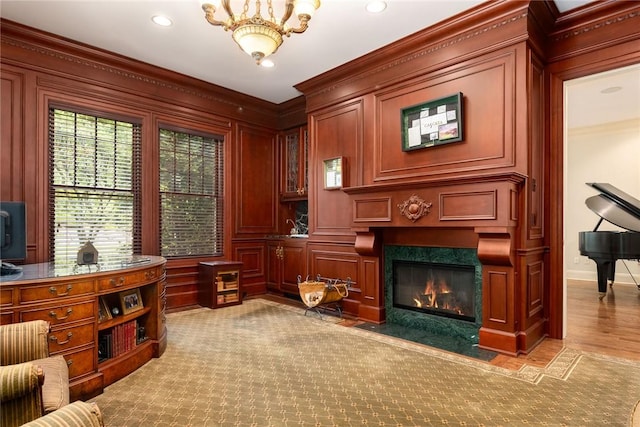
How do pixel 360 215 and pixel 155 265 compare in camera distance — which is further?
pixel 360 215

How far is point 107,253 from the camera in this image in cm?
427

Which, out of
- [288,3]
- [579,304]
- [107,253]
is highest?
[288,3]

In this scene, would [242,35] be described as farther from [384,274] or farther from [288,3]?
[384,274]

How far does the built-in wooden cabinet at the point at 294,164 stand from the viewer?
5789 millimetres

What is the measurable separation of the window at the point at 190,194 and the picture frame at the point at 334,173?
1653 mm

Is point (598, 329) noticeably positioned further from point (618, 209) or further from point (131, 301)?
point (131, 301)

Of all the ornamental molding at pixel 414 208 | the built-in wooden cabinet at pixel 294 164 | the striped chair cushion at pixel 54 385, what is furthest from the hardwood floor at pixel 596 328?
the striped chair cushion at pixel 54 385

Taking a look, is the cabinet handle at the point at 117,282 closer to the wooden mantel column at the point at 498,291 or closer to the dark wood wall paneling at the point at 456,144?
the dark wood wall paneling at the point at 456,144

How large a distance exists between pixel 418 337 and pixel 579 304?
2.96 m

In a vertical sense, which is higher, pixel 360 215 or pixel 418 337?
pixel 360 215

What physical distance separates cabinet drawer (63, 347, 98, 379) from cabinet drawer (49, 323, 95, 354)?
2.2 inches

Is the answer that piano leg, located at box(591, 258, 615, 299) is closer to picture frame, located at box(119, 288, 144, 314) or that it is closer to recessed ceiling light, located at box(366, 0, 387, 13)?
recessed ceiling light, located at box(366, 0, 387, 13)

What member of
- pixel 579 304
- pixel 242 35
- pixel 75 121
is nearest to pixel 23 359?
pixel 242 35

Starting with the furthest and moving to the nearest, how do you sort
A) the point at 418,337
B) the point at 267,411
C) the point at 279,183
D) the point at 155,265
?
the point at 279,183, the point at 418,337, the point at 155,265, the point at 267,411
